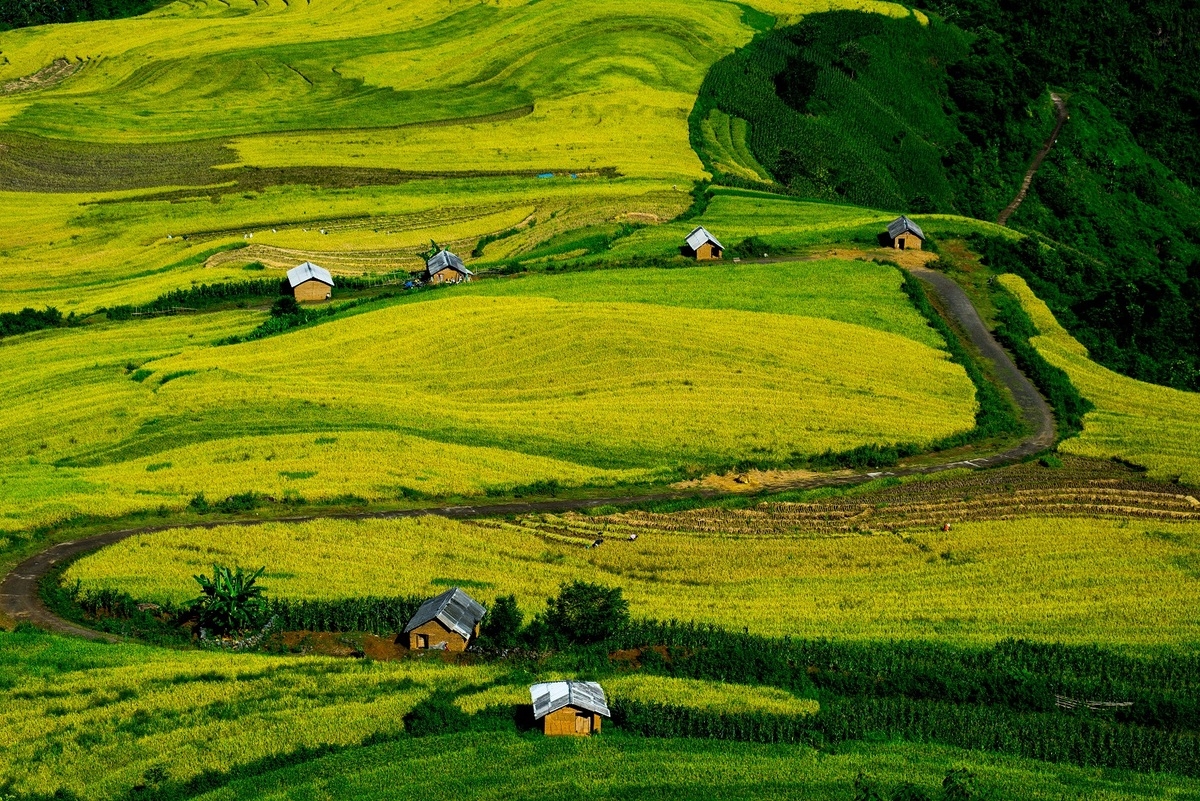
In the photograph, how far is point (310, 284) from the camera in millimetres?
91750

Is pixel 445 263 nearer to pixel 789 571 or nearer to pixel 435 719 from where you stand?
pixel 789 571

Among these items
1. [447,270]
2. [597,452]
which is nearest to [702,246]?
[447,270]

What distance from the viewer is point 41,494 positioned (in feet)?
196

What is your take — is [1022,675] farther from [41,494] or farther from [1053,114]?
[1053,114]

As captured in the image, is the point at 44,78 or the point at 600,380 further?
the point at 44,78

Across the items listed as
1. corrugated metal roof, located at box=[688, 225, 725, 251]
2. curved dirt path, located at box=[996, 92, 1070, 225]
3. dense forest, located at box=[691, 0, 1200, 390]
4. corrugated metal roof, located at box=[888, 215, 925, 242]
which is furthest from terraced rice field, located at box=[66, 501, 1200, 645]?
curved dirt path, located at box=[996, 92, 1070, 225]

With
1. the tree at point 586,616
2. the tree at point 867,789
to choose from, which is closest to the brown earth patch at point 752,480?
the tree at point 586,616

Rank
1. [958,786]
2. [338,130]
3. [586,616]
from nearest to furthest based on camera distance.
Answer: [958,786], [586,616], [338,130]

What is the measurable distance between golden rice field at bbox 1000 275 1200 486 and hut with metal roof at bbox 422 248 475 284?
126ft

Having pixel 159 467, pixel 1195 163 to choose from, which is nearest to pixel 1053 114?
pixel 1195 163

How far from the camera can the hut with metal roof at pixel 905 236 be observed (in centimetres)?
9950

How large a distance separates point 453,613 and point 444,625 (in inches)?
21.2

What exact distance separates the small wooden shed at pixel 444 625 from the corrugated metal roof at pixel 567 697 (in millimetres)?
5170

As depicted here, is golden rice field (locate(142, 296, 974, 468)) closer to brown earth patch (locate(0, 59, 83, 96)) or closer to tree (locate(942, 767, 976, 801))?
tree (locate(942, 767, 976, 801))
